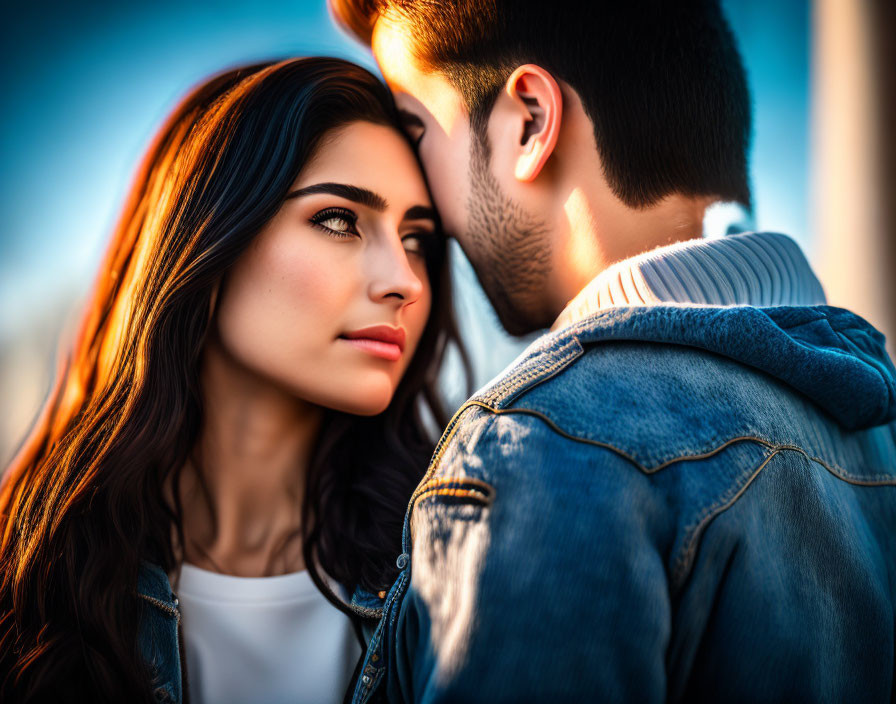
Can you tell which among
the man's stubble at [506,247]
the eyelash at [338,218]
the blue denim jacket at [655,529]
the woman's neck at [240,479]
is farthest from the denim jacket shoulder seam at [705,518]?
the woman's neck at [240,479]

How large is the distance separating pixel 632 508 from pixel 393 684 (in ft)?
1.66

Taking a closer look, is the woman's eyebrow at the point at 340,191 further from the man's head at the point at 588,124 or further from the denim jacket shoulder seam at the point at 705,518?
the denim jacket shoulder seam at the point at 705,518

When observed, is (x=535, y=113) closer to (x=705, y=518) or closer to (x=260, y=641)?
(x=705, y=518)

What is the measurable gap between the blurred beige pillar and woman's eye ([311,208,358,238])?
2.56 metres

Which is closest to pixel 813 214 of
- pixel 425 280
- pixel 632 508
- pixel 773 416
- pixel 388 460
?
pixel 425 280

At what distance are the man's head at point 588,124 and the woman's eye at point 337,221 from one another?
34cm

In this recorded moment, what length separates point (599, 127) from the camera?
→ 1494 mm

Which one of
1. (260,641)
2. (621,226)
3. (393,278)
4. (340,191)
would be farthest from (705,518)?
(260,641)

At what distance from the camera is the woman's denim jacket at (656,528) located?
0.76 metres

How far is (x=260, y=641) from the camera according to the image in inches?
69.6

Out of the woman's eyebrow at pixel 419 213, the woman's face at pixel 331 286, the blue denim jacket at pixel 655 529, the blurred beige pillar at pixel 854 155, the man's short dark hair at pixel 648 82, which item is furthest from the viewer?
the blurred beige pillar at pixel 854 155

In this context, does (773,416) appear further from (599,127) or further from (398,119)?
(398,119)

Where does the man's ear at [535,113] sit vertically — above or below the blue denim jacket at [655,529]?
above

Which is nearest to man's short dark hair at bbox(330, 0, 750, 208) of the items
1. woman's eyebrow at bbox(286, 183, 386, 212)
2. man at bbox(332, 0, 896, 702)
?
man at bbox(332, 0, 896, 702)
